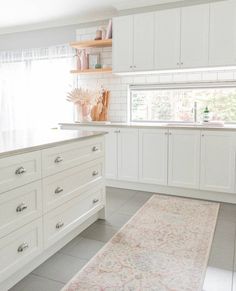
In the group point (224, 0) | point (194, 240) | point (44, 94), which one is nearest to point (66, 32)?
point (44, 94)

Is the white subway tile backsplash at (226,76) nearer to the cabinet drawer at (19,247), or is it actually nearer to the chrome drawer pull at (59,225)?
the chrome drawer pull at (59,225)

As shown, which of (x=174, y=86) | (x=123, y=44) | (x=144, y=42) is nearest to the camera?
(x=144, y=42)

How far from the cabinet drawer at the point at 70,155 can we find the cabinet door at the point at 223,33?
5.87 ft

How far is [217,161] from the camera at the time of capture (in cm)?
341

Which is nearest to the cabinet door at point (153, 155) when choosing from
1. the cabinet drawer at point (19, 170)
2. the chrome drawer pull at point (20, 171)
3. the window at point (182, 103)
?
the window at point (182, 103)

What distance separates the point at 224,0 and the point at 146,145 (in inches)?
78.0

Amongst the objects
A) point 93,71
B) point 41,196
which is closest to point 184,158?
point 93,71

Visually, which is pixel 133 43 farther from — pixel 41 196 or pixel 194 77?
pixel 41 196

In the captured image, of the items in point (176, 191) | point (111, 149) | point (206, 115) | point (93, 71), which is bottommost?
point (176, 191)

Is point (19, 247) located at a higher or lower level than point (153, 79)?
lower

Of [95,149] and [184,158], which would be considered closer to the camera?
[95,149]

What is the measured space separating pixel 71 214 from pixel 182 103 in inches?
99.5

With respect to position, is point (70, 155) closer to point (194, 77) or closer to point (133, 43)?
point (133, 43)

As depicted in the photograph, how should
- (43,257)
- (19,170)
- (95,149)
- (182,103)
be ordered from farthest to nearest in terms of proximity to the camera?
1. (182,103)
2. (95,149)
3. (43,257)
4. (19,170)
